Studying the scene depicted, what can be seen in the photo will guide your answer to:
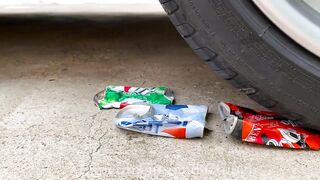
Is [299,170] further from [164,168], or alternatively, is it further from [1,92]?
[1,92]

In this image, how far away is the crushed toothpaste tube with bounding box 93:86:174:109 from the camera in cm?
89

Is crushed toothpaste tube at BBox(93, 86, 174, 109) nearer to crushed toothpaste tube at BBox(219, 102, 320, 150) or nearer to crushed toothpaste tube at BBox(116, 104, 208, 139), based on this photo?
crushed toothpaste tube at BBox(116, 104, 208, 139)

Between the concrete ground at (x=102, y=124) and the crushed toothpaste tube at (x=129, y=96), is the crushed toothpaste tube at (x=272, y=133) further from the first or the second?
the crushed toothpaste tube at (x=129, y=96)

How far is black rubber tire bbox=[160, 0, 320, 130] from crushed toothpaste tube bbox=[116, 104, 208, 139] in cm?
12

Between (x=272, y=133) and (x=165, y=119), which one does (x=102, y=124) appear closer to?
(x=165, y=119)

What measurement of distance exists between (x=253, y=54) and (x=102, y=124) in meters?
0.34

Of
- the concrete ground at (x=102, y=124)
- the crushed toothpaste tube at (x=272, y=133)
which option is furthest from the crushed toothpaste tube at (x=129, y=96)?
the crushed toothpaste tube at (x=272, y=133)

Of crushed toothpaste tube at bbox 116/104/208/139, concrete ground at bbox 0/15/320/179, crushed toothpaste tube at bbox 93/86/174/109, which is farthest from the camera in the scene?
crushed toothpaste tube at bbox 93/86/174/109

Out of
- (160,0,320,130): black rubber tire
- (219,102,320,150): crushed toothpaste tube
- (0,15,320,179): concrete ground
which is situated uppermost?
(160,0,320,130): black rubber tire

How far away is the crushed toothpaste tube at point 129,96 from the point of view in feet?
2.91

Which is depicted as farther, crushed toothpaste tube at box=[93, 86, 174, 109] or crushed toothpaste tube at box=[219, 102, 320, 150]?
crushed toothpaste tube at box=[93, 86, 174, 109]

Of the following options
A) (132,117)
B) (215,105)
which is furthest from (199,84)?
(132,117)

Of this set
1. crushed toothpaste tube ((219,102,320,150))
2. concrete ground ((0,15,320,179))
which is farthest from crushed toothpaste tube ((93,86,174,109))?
crushed toothpaste tube ((219,102,320,150))

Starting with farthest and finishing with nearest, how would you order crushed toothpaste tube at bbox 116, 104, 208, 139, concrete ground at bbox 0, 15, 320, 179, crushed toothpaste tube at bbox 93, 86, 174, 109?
crushed toothpaste tube at bbox 93, 86, 174, 109 → crushed toothpaste tube at bbox 116, 104, 208, 139 → concrete ground at bbox 0, 15, 320, 179
